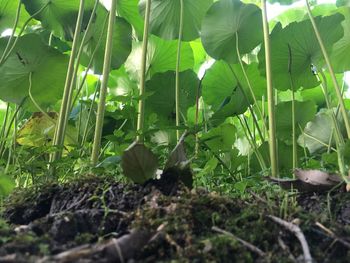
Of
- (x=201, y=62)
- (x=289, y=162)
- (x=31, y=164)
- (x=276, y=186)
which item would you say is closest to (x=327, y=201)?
(x=276, y=186)

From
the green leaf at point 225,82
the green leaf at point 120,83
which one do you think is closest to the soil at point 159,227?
the green leaf at point 225,82

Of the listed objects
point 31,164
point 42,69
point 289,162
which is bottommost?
point 289,162

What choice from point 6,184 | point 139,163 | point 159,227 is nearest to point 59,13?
point 6,184

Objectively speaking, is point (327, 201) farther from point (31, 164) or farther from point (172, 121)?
point (172, 121)

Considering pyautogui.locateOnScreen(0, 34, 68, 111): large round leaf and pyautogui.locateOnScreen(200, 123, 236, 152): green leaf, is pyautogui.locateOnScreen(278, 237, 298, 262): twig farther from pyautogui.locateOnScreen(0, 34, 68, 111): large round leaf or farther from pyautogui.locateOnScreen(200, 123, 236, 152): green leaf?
pyautogui.locateOnScreen(0, 34, 68, 111): large round leaf

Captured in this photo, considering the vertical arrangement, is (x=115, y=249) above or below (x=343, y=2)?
below

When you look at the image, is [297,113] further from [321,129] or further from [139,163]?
[139,163]

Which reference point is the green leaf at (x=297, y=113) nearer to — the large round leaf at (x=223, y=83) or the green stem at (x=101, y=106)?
the large round leaf at (x=223, y=83)
